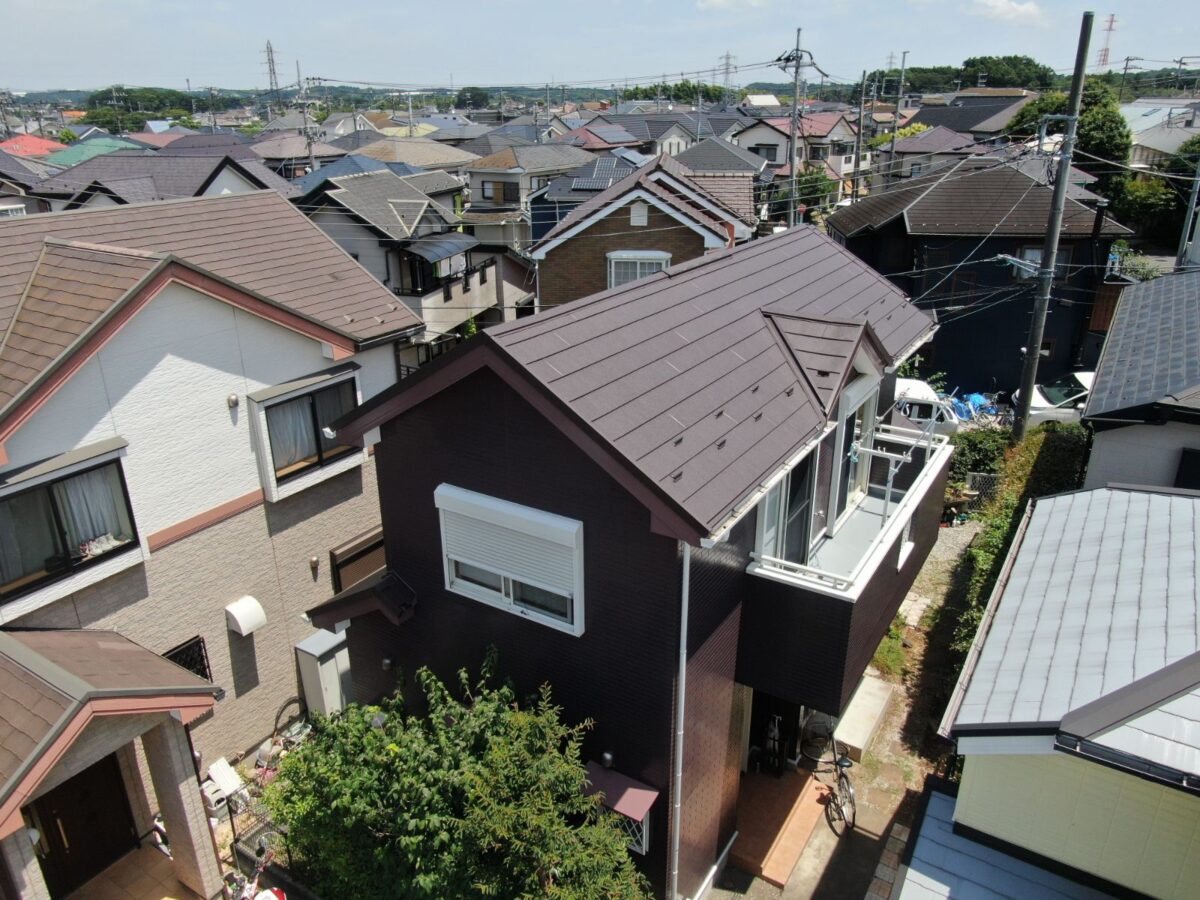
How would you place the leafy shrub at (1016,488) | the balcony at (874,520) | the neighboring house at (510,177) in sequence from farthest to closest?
the neighboring house at (510,177), the leafy shrub at (1016,488), the balcony at (874,520)

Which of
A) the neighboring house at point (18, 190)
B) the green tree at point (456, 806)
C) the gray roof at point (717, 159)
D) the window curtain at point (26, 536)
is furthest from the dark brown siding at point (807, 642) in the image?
the gray roof at point (717, 159)

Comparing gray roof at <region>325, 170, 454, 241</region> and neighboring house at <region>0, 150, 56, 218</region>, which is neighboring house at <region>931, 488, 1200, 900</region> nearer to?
gray roof at <region>325, 170, 454, 241</region>

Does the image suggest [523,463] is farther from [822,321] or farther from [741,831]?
[741,831]

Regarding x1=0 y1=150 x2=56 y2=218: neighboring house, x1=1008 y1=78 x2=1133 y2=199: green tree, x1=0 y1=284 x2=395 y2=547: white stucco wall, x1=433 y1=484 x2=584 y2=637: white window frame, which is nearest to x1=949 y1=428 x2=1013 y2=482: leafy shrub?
x1=433 y1=484 x2=584 y2=637: white window frame

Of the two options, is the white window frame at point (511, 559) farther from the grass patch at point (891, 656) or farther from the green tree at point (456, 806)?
the grass patch at point (891, 656)

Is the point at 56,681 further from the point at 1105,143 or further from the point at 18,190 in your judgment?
the point at 1105,143
